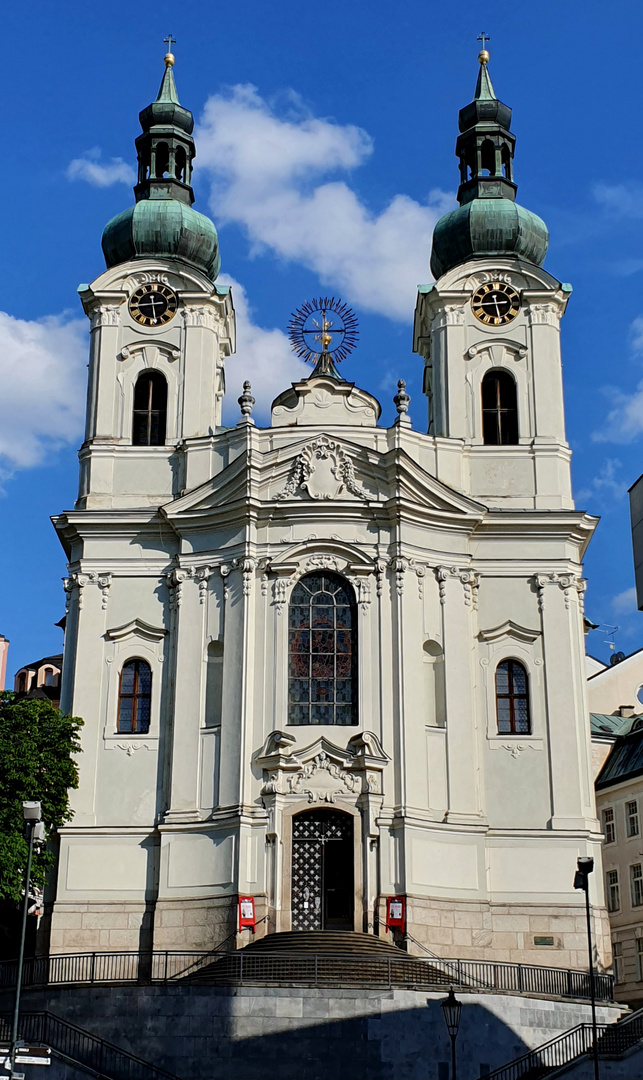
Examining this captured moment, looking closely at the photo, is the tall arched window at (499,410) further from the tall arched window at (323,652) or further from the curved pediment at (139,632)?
the curved pediment at (139,632)

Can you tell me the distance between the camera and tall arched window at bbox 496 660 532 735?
3822cm

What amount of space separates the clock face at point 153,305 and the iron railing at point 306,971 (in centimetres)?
1660

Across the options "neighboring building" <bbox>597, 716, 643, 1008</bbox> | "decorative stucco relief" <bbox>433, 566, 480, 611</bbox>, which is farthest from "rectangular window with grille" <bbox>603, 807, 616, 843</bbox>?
"decorative stucco relief" <bbox>433, 566, 480, 611</bbox>

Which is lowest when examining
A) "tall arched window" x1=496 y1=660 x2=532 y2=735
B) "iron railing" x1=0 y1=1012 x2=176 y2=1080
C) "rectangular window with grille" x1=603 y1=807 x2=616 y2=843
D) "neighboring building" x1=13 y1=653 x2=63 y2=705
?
"iron railing" x1=0 y1=1012 x2=176 y2=1080

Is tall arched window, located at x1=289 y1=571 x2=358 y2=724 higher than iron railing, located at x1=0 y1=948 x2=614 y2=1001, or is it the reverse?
tall arched window, located at x1=289 y1=571 x2=358 y2=724

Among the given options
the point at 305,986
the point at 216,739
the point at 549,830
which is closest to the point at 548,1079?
the point at 305,986

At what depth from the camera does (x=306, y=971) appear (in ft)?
101

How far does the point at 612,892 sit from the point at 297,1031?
62.7 ft

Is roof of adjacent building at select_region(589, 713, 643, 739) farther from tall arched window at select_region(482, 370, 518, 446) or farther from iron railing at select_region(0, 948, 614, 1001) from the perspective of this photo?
iron railing at select_region(0, 948, 614, 1001)

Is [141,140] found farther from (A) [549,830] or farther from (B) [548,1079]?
(B) [548,1079]

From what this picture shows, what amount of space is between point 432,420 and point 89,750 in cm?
1299

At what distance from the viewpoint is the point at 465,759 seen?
121 feet

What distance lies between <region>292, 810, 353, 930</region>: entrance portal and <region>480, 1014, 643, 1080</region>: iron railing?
6687 millimetres

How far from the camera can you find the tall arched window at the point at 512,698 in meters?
38.2
